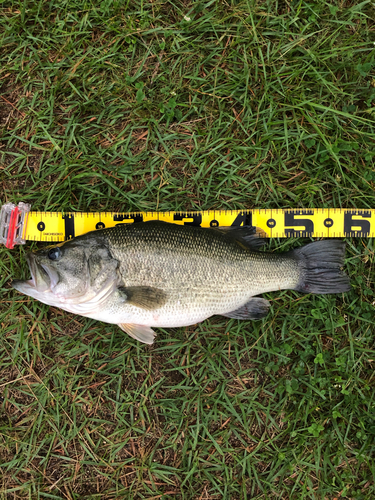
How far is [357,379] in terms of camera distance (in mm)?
3621

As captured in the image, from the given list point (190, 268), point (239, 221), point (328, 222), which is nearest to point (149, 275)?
point (190, 268)

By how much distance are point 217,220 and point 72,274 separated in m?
1.62

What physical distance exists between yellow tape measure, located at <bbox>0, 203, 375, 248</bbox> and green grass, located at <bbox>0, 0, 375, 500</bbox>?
5.0 inches

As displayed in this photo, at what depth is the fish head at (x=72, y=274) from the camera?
305 cm

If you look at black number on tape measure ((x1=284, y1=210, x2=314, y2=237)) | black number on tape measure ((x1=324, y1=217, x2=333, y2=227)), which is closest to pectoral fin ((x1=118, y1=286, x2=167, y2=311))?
black number on tape measure ((x1=284, y1=210, x2=314, y2=237))

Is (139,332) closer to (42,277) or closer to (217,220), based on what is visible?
(42,277)

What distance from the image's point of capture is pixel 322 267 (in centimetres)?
360

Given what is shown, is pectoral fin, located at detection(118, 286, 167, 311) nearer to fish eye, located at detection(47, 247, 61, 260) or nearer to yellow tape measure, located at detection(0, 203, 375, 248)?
fish eye, located at detection(47, 247, 61, 260)

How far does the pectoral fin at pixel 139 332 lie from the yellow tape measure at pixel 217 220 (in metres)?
1.12

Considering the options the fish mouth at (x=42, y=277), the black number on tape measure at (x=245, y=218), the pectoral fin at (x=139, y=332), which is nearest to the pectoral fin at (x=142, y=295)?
the pectoral fin at (x=139, y=332)

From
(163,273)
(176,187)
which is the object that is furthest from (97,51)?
(163,273)

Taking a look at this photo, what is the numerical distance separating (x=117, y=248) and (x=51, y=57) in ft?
8.03

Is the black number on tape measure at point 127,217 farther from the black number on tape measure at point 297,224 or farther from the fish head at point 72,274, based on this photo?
the black number on tape measure at point 297,224

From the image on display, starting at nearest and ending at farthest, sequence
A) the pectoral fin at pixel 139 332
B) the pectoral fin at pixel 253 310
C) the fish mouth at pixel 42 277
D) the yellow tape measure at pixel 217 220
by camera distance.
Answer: the fish mouth at pixel 42 277
the pectoral fin at pixel 139 332
the pectoral fin at pixel 253 310
the yellow tape measure at pixel 217 220
